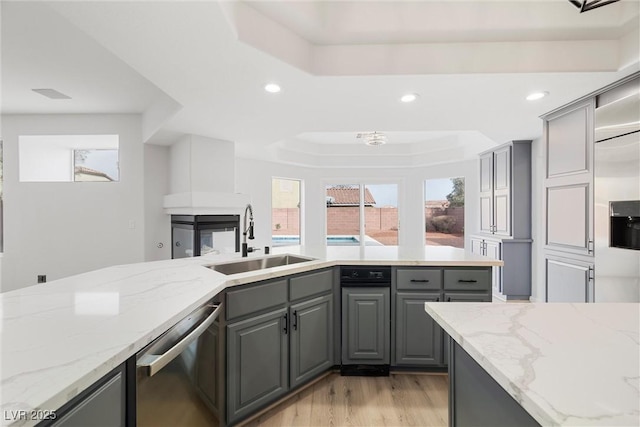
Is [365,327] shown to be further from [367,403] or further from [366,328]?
[367,403]

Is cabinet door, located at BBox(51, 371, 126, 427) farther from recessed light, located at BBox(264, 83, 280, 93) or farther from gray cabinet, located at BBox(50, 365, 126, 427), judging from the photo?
recessed light, located at BBox(264, 83, 280, 93)

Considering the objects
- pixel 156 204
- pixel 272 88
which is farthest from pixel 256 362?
pixel 156 204

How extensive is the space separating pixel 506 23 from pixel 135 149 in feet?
13.9

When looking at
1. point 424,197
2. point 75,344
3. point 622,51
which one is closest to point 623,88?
→ point 622,51

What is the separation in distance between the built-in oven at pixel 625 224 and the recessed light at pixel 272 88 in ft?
8.73

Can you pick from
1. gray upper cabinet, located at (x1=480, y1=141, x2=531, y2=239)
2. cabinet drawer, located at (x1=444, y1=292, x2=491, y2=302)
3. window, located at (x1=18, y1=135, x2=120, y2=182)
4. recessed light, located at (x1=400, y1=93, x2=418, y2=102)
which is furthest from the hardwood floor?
window, located at (x1=18, y1=135, x2=120, y2=182)

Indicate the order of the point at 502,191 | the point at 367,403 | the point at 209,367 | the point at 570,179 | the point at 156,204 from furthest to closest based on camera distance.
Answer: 1. the point at 502,191
2. the point at 156,204
3. the point at 570,179
4. the point at 367,403
5. the point at 209,367

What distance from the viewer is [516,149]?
13.4ft

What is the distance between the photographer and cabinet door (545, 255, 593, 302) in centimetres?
259

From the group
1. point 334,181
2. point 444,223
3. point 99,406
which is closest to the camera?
point 99,406

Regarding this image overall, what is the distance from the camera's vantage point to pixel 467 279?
2312mm

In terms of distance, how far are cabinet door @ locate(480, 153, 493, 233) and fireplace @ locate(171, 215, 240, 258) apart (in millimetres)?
3842

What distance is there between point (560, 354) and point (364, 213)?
19.1ft

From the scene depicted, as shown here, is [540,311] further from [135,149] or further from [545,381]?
[135,149]
